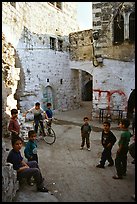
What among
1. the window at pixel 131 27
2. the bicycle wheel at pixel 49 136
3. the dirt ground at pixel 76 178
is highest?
the window at pixel 131 27

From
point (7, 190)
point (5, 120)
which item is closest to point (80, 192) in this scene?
point (7, 190)

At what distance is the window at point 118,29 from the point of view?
12.2 metres

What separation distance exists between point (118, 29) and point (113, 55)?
4.24 ft

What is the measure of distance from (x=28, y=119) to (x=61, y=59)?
5.39 m

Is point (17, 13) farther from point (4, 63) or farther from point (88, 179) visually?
point (88, 179)

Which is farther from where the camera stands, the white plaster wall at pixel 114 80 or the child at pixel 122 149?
the white plaster wall at pixel 114 80

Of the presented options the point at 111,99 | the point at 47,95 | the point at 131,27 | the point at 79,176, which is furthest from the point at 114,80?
the point at 79,176

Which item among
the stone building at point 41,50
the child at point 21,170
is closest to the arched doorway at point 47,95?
the stone building at point 41,50

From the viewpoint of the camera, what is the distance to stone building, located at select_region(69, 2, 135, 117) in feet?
39.3

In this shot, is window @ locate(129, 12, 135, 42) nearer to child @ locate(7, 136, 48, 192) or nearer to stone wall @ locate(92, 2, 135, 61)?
stone wall @ locate(92, 2, 135, 61)

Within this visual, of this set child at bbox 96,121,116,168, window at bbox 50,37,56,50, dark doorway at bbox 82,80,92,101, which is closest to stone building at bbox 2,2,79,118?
window at bbox 50,37,56,50

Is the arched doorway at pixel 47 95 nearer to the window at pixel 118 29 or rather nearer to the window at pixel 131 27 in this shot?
the window at pixel 118 29

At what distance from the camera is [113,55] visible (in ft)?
40.7

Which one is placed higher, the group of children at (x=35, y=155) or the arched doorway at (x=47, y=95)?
the arched doorway at (x=47, y=95)
